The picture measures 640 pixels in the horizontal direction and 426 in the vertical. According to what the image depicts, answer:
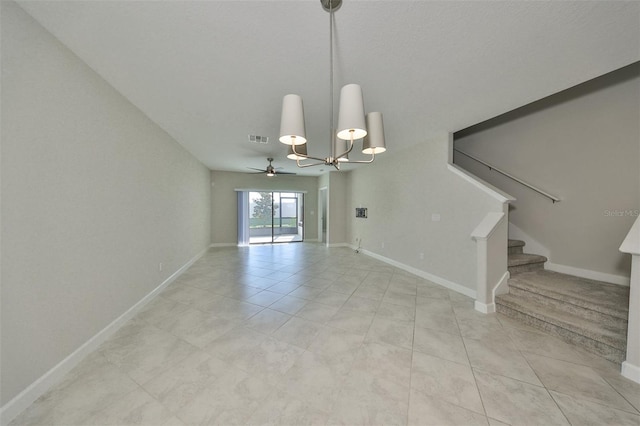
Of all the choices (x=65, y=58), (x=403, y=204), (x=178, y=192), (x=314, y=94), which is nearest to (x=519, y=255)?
(x=403, y=204)

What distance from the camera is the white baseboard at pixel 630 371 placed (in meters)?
1.66

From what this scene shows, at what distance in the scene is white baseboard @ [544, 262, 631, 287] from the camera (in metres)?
2.71

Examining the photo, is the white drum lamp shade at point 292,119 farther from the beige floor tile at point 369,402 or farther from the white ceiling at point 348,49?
the beige floor tile at point 369,402

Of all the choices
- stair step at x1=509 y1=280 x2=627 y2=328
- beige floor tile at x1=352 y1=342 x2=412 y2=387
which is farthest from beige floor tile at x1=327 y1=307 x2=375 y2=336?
stair step at x1=509 y1=280 x2=627 y2=328

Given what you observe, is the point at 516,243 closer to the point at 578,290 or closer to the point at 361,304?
the point at 578,290

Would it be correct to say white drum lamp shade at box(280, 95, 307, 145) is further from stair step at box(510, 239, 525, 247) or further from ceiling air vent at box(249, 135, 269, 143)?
stair step at box(510, 239, 525, 247)

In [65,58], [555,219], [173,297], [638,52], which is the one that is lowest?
[173,297]

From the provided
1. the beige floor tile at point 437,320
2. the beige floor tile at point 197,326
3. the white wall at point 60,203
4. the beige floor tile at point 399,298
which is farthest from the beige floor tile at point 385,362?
the white wall at point 60,203

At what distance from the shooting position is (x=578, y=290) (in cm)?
254

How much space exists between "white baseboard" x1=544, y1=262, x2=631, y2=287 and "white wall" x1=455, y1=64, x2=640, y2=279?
5 cm

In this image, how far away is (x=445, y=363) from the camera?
1872 mm

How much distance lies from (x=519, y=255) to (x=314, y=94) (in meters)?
4.01

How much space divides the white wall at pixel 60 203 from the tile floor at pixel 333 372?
382 mm

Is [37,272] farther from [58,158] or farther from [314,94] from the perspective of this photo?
[314,94]
